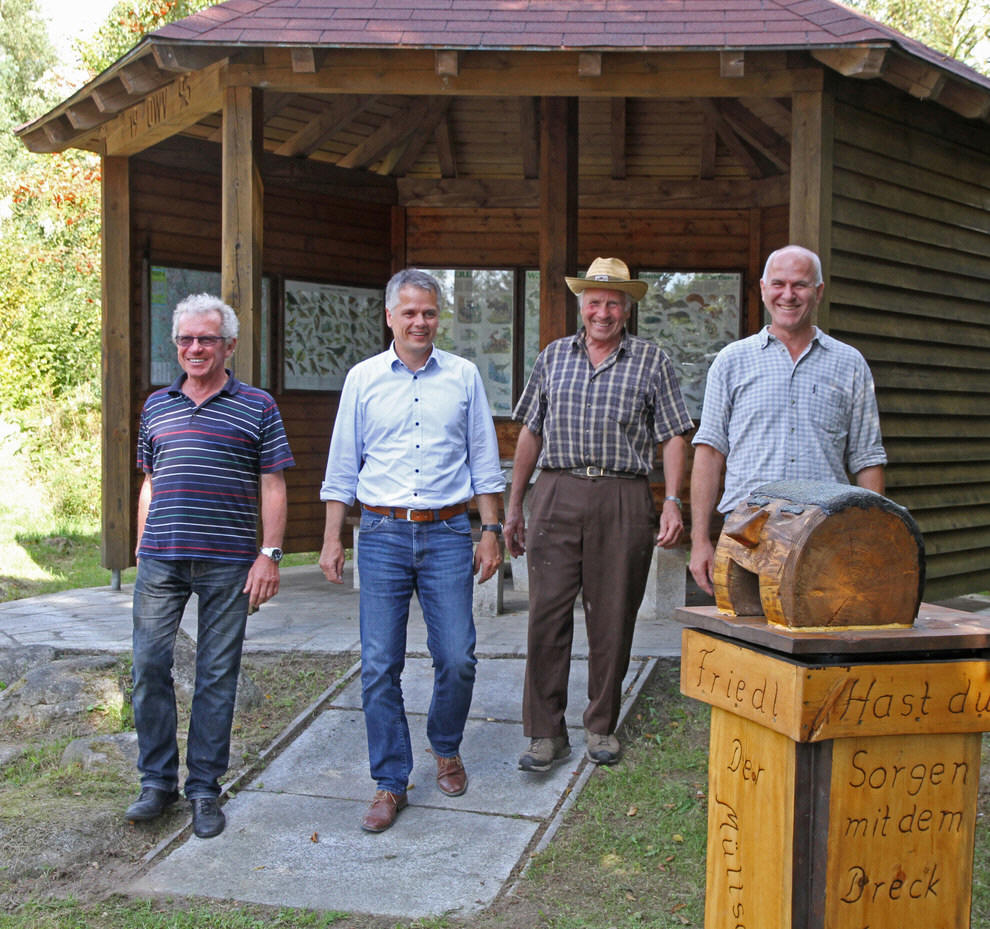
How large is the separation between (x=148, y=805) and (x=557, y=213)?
4.59 metres

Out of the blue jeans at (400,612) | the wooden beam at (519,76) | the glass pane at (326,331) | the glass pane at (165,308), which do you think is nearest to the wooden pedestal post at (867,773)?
the blue jeans at (400,612)

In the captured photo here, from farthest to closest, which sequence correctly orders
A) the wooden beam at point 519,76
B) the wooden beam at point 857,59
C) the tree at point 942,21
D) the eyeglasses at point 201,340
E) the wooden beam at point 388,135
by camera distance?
the tree at point 942,21, the wooden beam at point 388,135, the wooden beam at point 519,76, the wooden beam at point 857,59, the eyeglasses at point 201,340

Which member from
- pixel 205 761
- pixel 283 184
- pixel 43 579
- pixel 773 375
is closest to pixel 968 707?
pixel 773 375

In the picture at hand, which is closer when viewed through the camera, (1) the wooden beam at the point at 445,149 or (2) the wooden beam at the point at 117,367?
(2) the wooden beam at the point at 117,367

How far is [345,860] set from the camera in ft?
13.1

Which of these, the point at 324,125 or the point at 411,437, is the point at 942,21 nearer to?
the point at 324,125

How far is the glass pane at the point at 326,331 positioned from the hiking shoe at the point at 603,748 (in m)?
5.43

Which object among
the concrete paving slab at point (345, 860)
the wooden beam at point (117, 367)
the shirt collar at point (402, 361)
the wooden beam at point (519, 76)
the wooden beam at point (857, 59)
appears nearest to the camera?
the concrete paving slab at point (345, 860)

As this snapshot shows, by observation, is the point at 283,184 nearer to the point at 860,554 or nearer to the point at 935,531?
the point at 935,531

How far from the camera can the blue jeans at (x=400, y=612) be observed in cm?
417

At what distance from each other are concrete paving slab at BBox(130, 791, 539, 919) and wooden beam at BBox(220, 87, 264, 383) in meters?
2.79

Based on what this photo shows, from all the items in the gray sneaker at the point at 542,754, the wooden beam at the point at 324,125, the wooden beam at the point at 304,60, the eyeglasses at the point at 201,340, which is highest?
the wooden beam at the point at 324,125

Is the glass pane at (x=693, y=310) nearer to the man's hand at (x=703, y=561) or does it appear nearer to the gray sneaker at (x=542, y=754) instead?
the gray sneaker at (x=542, y=754)

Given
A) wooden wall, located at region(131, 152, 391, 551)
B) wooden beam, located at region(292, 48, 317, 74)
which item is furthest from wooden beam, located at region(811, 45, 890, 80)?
wooden wall, located at region(131, 152, 391, 551)
